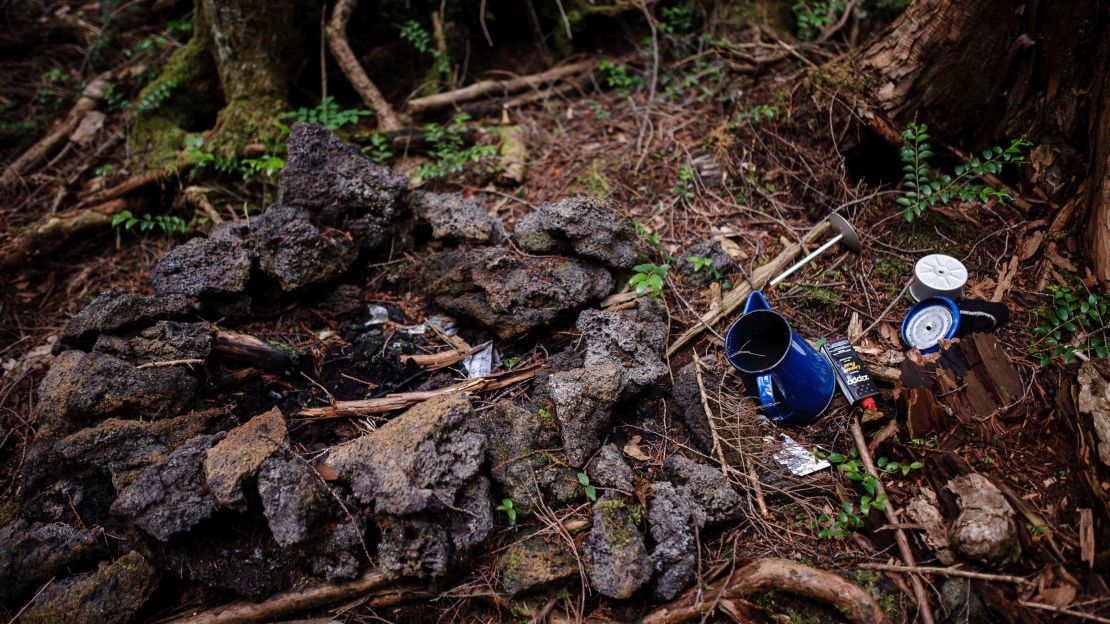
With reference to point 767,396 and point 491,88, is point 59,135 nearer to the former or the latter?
point 491,88

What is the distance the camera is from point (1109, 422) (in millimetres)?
2252

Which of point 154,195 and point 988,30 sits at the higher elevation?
point 988,30

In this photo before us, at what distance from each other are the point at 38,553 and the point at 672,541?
2.65 metres

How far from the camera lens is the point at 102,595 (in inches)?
91.3

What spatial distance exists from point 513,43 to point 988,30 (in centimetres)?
365

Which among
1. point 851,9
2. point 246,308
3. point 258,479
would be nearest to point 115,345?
point 246,308

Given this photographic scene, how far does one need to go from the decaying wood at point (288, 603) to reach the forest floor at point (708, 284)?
71 millimetres

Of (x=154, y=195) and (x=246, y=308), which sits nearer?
(x=246, y=308)

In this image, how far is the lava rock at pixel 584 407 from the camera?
→ 103 inches

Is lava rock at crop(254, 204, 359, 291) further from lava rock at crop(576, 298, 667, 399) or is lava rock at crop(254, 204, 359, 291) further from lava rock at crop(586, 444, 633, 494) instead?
lava rock at crop(586, 444, 633, 494)

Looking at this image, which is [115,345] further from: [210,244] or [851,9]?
[851,9]

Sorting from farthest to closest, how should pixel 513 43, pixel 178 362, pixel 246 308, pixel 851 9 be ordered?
1. pixel 513 43
2. pixel 851 9
3. pixel 246 308
4. pixel 178 362

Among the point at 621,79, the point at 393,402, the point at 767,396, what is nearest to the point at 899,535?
the point at 767,396

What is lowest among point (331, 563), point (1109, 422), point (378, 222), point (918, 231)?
point (331, 563)
